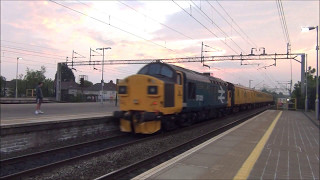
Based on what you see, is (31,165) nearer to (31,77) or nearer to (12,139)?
(12,139)

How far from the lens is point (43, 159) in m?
9.05

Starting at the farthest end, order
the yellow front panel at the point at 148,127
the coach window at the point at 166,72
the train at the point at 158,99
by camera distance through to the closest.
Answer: the coach window at the point at 166,72 → the yellow front panel at the point at 148,127 → the train at the point at 158,99

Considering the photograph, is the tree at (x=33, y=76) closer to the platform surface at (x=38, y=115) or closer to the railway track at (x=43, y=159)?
the platform surface at (x=38, y=115)

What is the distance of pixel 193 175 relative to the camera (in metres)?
6.38

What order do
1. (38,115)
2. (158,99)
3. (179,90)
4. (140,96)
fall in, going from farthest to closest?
1. (38,115)
2. (179,90)
3. (140,96)
4. (158,99)

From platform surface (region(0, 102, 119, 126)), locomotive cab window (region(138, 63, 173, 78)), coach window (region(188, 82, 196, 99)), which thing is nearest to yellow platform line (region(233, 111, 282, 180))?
locomotive cab window (region(138, 63, 173, 78))

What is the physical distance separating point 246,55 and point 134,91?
2880 centimetres

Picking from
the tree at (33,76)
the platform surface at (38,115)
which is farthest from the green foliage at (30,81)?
the platform surface at (38,115)

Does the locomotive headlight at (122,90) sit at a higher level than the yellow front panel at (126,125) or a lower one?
higher

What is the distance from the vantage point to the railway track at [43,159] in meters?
7.50

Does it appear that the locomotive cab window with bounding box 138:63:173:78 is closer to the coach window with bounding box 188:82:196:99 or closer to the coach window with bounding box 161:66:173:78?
the coach window with bounding box 161:66:173:78

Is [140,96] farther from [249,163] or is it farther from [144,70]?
[249,163]

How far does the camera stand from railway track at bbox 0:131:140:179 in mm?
7500

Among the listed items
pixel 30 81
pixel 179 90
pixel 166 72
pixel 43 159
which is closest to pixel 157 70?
pixel 166 72
